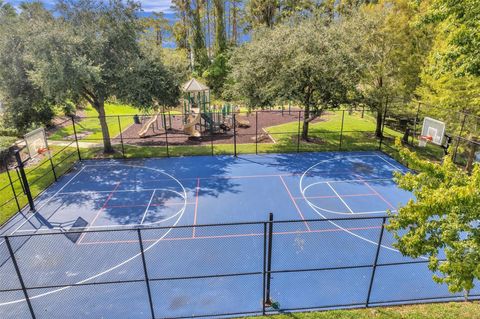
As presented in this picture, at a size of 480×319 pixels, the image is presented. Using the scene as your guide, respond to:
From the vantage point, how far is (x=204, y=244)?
10812 millimetres

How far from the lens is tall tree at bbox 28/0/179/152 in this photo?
1527 cm

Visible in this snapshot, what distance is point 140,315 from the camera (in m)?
8.03

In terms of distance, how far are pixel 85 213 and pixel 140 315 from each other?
6.47 m

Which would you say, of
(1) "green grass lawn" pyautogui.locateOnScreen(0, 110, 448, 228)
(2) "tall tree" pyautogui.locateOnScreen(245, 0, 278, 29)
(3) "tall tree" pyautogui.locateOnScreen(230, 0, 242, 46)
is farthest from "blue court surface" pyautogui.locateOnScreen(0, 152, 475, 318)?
(3) "tall tree" pyautogui.locateOnScreen(230, 0, 242, 46)

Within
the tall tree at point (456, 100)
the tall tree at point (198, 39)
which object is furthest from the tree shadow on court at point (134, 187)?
the tall tree at point (198, 39)

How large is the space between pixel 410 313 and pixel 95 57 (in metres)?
17.4

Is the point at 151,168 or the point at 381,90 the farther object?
the point at 381,90

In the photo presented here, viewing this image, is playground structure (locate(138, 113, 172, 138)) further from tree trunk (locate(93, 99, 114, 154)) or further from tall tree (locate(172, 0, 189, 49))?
tall tree (locate(172, 0, 189, 49))

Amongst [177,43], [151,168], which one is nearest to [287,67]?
[151,168]

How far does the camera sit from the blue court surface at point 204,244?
846cm

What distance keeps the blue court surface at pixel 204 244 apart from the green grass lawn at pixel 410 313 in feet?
1.09

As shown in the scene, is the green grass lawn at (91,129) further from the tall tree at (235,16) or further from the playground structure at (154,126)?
the tall tree at (235,16)

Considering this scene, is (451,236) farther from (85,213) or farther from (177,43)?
(177,43)

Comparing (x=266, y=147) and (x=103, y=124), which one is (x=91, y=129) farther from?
(x=266, y=147)
